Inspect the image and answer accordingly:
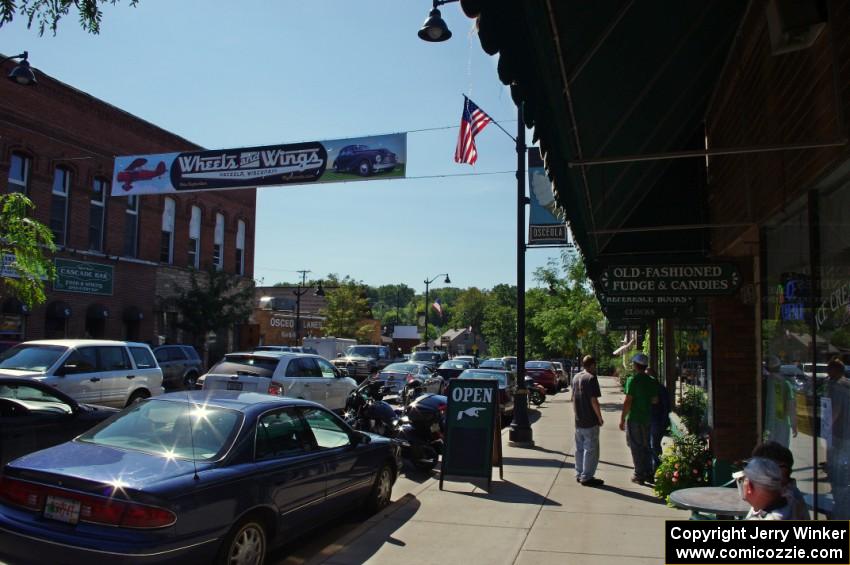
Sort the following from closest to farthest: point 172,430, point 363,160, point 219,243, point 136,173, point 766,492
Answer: point 766,492 < point 172,430 < point 363,160 < point 136,173 < point 219,243

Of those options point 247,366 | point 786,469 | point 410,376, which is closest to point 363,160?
point 410,376

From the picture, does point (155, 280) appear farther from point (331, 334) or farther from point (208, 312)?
point (331, 334)

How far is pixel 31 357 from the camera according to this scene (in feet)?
41.0

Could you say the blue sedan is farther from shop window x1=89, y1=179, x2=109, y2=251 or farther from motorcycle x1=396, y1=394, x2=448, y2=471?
shop window x1=89, y1=179, x2=109, y2=251

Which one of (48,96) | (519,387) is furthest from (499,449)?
(48,96)

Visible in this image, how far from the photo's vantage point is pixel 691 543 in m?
3.44

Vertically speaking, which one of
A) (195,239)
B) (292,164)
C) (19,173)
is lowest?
(195,239)

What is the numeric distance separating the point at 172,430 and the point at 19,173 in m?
24.4

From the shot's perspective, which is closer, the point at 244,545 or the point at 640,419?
the point at 244,545

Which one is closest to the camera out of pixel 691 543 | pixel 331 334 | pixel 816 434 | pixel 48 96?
pixel 691 543

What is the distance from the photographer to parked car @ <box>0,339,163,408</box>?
1228 cm

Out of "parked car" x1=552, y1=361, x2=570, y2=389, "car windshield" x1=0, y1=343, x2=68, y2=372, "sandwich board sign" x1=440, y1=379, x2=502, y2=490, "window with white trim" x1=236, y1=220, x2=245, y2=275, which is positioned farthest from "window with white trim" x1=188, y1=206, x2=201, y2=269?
"sandwich board sign" x1=440, y1=379, x2=502, y2=490

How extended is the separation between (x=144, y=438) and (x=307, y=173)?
15525 mm

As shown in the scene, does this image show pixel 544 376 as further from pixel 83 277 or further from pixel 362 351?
pixel 83 277
